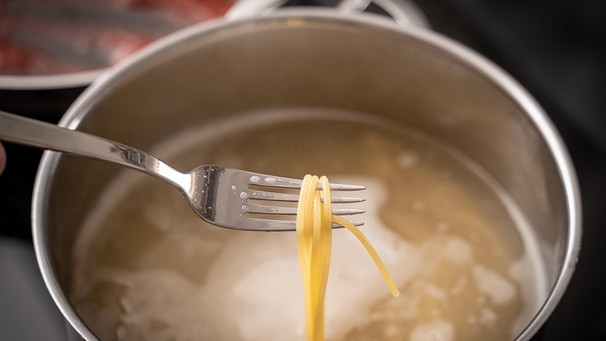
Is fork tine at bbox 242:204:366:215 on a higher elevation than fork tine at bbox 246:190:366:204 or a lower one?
lower

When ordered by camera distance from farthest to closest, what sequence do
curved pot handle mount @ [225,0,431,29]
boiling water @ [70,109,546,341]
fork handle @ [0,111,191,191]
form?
curved pot handle mount @ [225,0,431,29] → boiling water @ [70,109,546,341] → fork handle @ [0,111,191,191]

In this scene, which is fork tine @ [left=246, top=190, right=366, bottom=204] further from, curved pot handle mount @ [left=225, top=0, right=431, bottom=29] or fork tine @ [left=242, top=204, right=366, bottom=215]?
curved pot handle mount @ [left=225, top=0, right=431, bottom=29]

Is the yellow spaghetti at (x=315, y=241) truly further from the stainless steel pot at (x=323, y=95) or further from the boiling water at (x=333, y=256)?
the stainless steel pot at (x=323, y=95)

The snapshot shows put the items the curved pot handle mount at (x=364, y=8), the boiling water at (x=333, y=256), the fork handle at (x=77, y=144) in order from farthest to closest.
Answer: the curved pot handle mount at (x=364, y=8)
the boiling water at (x=333, y=256)
the fork handle at (x=77, y=144)

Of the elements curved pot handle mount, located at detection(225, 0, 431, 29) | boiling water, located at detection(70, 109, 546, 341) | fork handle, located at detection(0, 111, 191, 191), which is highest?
curved pot handle mount, located at detection(225, 0, 431, 29)

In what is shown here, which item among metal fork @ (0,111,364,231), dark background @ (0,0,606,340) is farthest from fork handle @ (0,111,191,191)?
dark background @ (0,0,606,340)

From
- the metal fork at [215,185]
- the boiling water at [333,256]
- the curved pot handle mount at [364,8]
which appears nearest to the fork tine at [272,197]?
the metal fork at [215,185]
